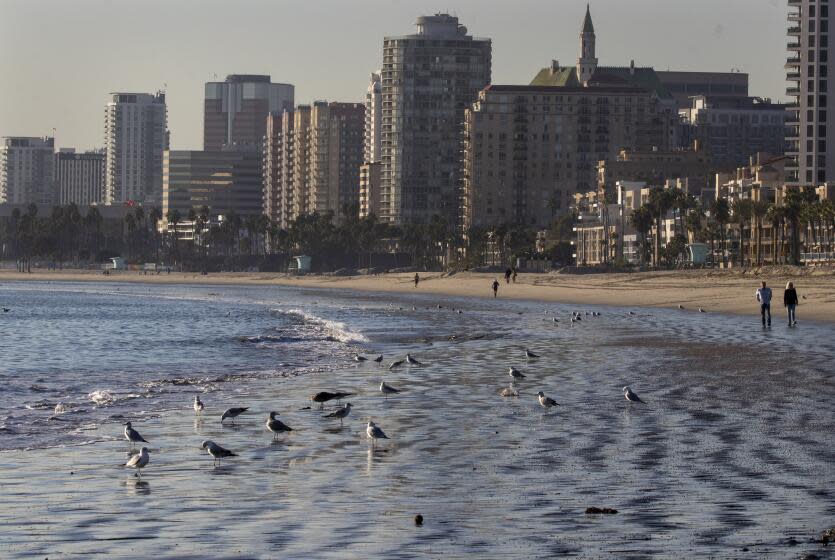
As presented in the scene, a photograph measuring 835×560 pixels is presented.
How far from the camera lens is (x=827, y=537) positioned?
14.6 meters

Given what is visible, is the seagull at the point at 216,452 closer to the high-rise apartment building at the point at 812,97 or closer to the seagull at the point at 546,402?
the seagull at the point at 546,402

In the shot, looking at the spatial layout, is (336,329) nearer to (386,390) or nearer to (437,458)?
(386,390)

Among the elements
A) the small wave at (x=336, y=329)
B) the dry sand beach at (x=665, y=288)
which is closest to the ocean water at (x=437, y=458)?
the small wave at (x=336, y=329)

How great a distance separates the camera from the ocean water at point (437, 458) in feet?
49.3

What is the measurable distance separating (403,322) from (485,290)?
232 feet

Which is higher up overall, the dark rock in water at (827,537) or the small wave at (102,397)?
the dark rock in water at (827,537)

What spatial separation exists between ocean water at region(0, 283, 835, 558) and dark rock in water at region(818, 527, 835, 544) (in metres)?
0.18

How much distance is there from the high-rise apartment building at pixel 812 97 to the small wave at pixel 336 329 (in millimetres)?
113806

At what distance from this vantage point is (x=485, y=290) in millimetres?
146875

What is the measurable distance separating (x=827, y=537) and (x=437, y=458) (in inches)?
292

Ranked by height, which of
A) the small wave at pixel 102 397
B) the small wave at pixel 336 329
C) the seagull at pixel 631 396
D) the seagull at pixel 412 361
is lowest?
the small wave at pixel 336 329

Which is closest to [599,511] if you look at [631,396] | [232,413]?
[232,413]

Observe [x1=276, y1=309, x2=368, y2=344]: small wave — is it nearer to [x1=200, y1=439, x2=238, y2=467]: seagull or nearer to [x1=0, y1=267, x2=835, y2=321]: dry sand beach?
[x1=0, y1=267, x2=835, y2=321]: dry sand beach

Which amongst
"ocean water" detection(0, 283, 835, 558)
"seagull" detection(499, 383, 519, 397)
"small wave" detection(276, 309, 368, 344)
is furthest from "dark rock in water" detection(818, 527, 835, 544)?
"small wave" detection(276, 309, 368, 344)
